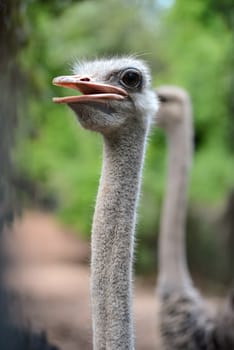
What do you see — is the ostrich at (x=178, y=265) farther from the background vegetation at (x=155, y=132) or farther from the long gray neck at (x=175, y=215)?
the background vegetation at (x=155, y=132)

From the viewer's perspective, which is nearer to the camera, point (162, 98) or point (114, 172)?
point (114, 172)

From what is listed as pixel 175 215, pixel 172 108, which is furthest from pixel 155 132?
pixel 175 215

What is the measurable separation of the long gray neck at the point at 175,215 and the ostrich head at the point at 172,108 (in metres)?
0.07

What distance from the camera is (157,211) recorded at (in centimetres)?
1079

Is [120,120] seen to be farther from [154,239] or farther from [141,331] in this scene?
[154,239]

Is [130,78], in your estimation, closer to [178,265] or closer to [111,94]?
[111,94]

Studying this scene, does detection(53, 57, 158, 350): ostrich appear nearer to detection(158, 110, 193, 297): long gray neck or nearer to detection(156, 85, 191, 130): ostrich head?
Result: detection(158, 110, 193, 297): long gray neck

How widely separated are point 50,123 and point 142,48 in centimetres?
152

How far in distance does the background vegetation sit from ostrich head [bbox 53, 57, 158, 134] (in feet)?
16.5

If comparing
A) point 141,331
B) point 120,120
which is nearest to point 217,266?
point 141,331

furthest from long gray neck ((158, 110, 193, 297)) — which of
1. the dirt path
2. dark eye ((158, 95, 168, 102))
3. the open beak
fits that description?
the open beak

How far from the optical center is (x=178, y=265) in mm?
5133

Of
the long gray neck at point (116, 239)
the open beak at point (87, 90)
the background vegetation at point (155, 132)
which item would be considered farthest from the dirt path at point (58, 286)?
the open beak at point (87, 90)

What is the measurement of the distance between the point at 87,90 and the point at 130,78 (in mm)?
139
